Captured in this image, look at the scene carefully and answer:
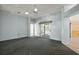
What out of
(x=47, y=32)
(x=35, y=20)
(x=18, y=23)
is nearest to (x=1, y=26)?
(x=18, y=23)

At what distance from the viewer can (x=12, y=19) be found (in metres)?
7.35

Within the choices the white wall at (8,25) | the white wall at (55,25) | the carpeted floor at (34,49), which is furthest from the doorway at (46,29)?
the carpeted floor at (34,49)

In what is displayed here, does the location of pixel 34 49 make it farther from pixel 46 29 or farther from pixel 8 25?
pixel 46 29

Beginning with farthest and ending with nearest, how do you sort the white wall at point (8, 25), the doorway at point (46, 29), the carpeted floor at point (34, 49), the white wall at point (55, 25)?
1. the doorway at point (46, 29)
2. the white wall at point (55, 25)
3. the white wall at point (8, 25)
4. the carpeted floor at point (34, 49)

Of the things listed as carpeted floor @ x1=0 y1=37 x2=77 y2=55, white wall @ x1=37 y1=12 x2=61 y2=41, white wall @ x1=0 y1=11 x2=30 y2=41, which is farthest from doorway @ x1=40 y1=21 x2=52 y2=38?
carpeted floor @ x1=0 y1=37 x2=77 y2=55

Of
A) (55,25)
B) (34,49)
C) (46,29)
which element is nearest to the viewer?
(34,49)

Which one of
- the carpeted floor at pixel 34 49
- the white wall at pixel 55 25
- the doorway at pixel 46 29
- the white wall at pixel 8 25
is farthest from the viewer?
the doorway at pixel 46 29

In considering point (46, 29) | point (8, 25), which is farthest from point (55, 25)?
point (8, 25)

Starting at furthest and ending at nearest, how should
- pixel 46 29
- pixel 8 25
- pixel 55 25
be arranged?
pixel 46 29, pixel 55 25, pixel 8 25

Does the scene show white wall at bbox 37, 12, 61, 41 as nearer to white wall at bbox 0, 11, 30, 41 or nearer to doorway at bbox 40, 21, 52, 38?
doorway at bbox 40, 21, 52, 38

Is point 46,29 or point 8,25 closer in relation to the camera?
point 8,25

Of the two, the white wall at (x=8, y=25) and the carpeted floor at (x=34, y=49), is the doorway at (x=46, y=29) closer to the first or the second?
the white wall at (x=8, y=25)
